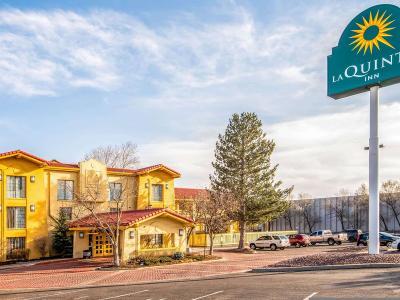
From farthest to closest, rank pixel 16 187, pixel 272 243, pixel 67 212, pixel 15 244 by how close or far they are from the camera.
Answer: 1. pixel 272 243
2. pixel 67 212
3. pixel 16 187
4. pixel 15 244

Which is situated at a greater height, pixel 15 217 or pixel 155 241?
pixel 15 217

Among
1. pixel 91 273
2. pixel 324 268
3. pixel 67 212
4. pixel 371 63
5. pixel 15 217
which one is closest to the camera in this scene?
pixel 324 268

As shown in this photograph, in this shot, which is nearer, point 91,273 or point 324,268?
point 324,268

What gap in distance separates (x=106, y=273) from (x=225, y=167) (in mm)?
21828

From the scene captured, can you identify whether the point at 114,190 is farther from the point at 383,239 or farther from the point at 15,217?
the point at 383,239

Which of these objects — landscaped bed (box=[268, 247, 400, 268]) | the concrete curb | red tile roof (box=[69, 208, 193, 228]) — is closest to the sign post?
landscaped bed (box=[268, 247, 400, 268])

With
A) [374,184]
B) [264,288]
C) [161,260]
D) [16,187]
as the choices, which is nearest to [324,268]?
[374,184]

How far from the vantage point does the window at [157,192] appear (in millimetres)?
48084

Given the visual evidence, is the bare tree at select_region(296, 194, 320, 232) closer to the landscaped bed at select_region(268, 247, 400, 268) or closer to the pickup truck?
the pickup truck

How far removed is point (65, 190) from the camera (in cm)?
4241

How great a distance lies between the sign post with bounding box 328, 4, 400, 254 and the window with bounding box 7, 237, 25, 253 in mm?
25846

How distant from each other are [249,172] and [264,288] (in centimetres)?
2833

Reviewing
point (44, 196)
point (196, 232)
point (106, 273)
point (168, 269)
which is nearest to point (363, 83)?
point (168, 269)

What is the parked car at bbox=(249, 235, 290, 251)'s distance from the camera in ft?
154
